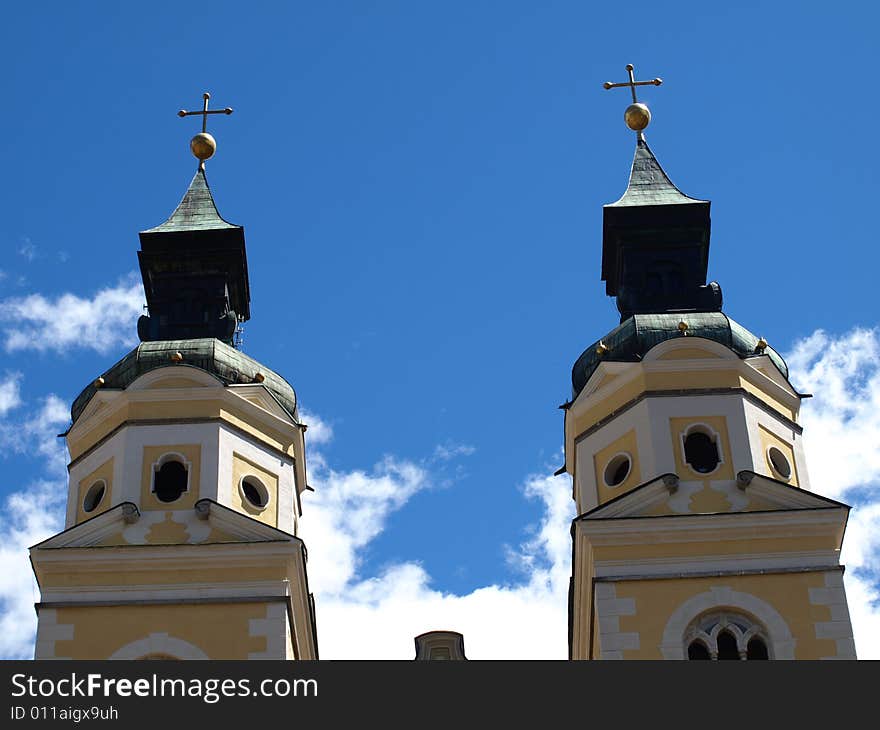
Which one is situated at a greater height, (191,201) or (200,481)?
(191,201)

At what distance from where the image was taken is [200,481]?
28.2 metres

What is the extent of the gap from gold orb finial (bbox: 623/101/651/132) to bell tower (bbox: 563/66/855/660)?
3.31 meters

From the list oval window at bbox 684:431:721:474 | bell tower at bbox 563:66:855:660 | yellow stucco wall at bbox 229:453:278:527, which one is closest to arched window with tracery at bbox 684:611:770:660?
bell tower at bbox 563:66:855:660

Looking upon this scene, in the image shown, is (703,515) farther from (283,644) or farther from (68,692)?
(68,692)

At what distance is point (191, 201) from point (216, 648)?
8.88 meters

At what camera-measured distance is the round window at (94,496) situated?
93.7 ft

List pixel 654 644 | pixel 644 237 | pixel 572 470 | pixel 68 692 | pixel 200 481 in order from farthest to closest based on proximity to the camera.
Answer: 1. pixel 644 237
2. pixel 572 470
3. pixel 200 481
4. pixel 654 644
5. pixel 68 692

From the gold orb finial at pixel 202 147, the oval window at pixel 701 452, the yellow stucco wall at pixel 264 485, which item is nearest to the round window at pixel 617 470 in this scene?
the oval window at pixel 701 452

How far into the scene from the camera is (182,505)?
91.6ft

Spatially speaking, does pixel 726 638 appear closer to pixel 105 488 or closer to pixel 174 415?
pixel 174 415

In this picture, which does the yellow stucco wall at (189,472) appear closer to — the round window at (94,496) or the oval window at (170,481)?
the oval window at (170,481)

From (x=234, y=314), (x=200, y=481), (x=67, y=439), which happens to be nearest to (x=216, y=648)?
(x=200, y=481)

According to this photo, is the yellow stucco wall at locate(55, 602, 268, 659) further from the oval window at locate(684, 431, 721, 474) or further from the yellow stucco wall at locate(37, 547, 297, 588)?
the oval window at locate(684, 431, 721, 474)

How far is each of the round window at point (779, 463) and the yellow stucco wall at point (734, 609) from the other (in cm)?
197
